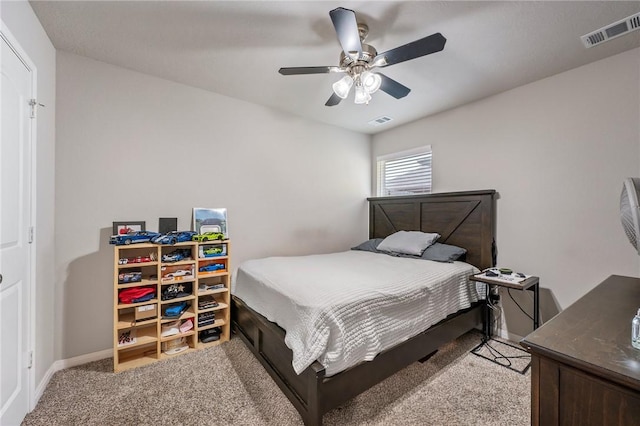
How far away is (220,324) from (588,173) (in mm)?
3679

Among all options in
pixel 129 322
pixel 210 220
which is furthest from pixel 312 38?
pixel 129 322

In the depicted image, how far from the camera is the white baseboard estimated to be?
5.97ft

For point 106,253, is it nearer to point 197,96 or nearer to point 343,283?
point 197,96

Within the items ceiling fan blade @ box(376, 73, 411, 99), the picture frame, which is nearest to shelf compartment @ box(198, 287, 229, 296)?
the picture frame

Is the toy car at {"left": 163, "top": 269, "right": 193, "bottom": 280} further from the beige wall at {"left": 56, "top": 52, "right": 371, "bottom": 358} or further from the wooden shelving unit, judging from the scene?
the beige wall at {"left": 56, "top": 52, "right": 371, "bottom": 358}

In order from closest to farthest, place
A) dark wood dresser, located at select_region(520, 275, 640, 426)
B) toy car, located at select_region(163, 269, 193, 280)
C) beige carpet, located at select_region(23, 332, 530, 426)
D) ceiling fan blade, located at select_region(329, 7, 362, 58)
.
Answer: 1. dark wood dresser, located at select_region(520, 275, 640, 426)
2. ceiling fan blade, located at select_region(329, 7, 362, 58)
3. beige carpet, located at select_region(23, 332, 530, 426)
4. toy car, located at select_region(163, 269, 193, 280)

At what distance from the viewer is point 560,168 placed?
8.10 feet

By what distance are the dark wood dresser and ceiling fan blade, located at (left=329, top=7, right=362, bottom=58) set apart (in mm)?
1687

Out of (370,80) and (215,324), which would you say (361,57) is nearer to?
(370,80)

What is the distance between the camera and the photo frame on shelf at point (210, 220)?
2770mm

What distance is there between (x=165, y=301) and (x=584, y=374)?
8.80ft

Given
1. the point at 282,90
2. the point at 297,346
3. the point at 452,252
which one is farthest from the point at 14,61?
the point at 452,252

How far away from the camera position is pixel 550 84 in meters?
2.53

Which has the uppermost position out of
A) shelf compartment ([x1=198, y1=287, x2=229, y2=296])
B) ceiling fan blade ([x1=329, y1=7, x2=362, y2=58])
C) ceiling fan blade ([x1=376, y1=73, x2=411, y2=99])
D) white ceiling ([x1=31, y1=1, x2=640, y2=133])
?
white ceiling ([x1=31, y1=1, x2=640, y2=133])
